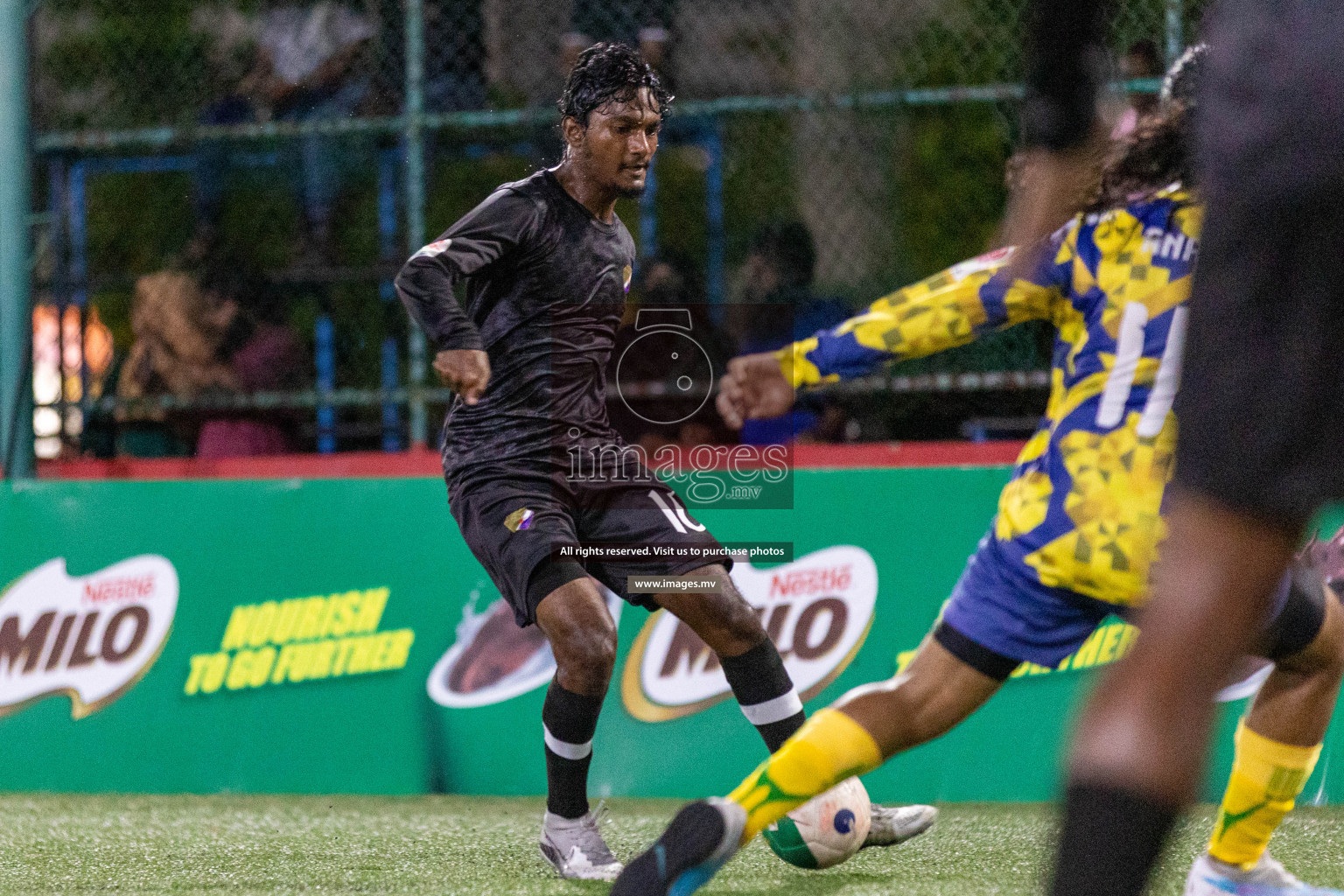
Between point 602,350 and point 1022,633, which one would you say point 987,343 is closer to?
point 602,350

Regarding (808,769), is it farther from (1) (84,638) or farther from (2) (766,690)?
(1) (84,638)

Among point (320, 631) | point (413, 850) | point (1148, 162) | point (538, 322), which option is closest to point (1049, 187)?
point (1148, 162)

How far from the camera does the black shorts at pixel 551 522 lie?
12.7ft

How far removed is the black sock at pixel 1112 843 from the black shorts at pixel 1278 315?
1.04 ft

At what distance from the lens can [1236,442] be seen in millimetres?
1616

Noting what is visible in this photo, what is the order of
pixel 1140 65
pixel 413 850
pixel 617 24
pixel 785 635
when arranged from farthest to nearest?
pixel 617 24 < pixel 1140 65 < pixel 785 635 < pixel 413 850

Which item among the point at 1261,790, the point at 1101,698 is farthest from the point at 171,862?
the point at 1101,698

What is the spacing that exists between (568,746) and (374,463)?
1.95 meters

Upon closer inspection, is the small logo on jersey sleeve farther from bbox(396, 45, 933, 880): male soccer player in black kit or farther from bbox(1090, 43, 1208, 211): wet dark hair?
bbox(1090, 43, 1208, 211): wet dark hair

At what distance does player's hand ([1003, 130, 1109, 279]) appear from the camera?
244cm

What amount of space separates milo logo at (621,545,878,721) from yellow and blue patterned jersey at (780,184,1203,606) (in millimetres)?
2235

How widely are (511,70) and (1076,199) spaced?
3892mm

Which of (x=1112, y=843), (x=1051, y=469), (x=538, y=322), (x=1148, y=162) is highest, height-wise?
(x=1148, y=162)

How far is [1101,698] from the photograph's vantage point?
165 centimetres
